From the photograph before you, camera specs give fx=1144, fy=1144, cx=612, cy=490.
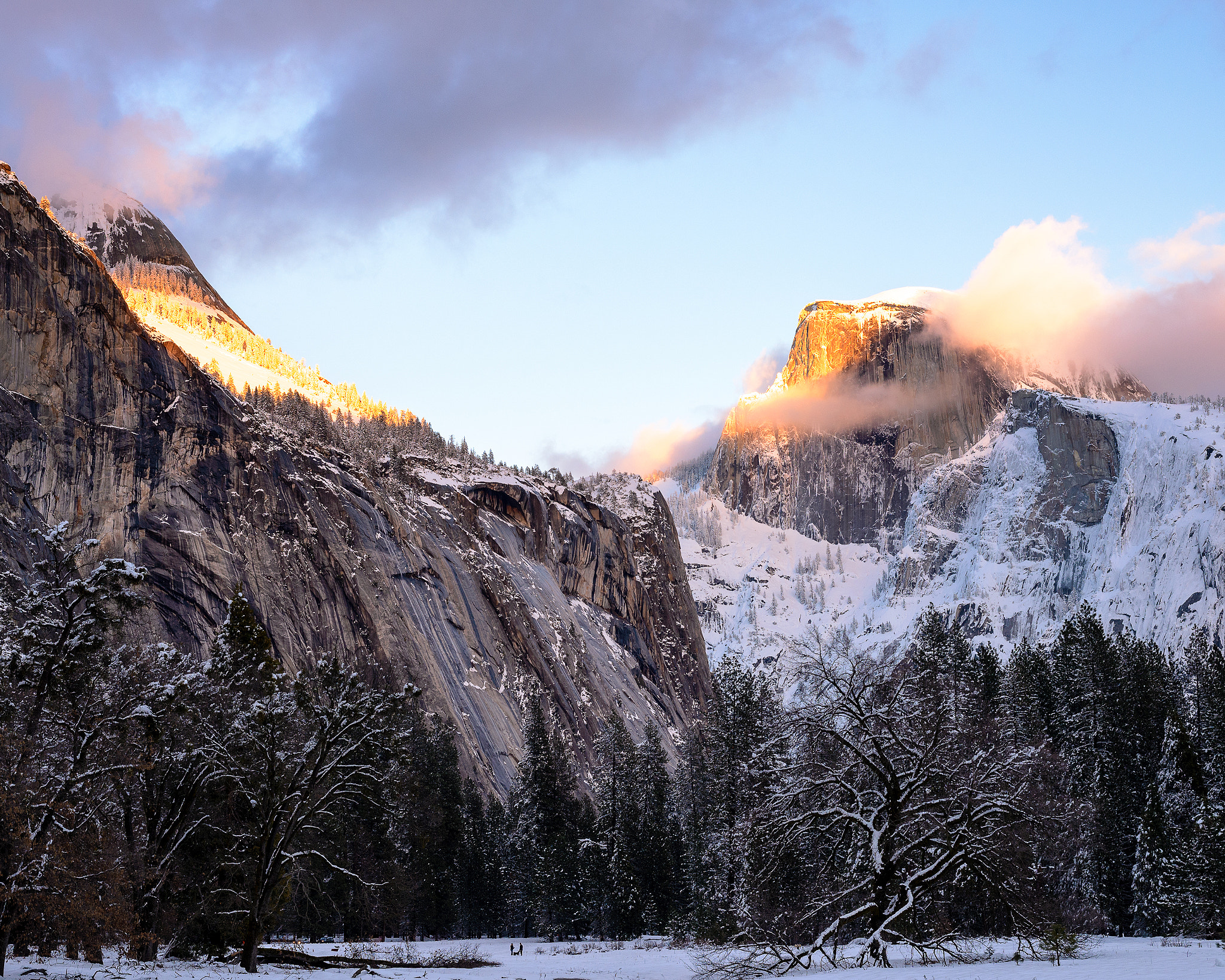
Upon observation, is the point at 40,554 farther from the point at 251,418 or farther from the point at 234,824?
the point at 234,824

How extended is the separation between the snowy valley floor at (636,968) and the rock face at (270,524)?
102 feet

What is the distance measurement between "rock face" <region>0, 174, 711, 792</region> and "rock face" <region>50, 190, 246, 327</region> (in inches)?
2154

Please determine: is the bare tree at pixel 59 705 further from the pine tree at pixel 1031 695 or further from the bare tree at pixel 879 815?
the pine tree at pixel 1031 695

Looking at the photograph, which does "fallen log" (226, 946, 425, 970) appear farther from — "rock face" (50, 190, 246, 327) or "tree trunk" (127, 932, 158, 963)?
"rock face" (50, 190, 246, 327)

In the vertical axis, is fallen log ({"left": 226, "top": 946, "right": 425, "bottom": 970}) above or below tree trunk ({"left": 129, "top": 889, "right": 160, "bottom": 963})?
below

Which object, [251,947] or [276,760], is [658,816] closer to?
[251,947]

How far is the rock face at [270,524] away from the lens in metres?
76.5

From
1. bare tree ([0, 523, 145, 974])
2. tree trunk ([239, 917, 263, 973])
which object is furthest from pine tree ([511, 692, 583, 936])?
bare tree ([0, 523, 145, 974])

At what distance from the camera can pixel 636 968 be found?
107 ft

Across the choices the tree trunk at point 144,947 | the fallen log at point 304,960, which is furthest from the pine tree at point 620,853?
the tree trunk at point 144,947

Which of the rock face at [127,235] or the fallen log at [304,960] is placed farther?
the rock face at [127,235]

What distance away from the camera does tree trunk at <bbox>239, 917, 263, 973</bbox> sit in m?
26.8

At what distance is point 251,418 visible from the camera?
306 ft

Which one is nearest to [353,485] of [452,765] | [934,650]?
[452,765]
